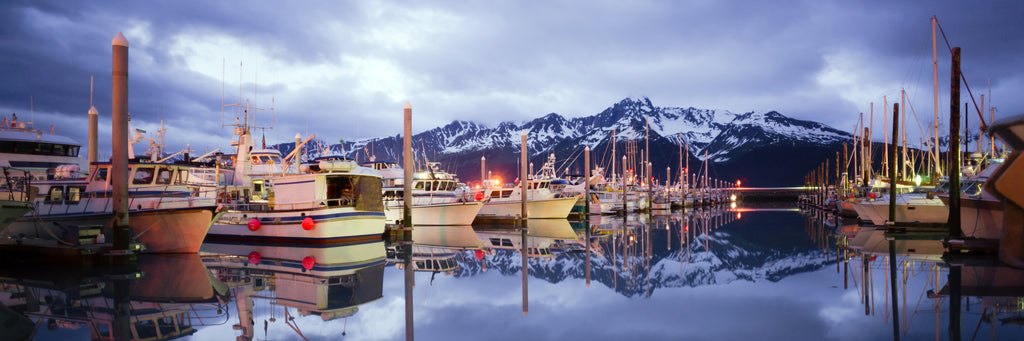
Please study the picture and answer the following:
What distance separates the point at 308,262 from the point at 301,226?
5.17 meters

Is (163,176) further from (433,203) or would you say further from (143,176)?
(433,203)

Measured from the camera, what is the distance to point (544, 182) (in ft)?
130

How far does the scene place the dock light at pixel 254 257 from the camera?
15402 mm

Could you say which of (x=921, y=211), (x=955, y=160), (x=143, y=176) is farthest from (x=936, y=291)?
(x=143, y=176)

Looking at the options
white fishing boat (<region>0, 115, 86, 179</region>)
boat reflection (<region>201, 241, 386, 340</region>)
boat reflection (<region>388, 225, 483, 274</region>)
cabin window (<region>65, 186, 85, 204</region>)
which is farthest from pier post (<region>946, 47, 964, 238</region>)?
white fishing boat (<region>0, 115, 86, 179</region>)

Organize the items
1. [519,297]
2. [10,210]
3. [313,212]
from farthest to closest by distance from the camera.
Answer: [313,212] → [10,210] → [519,297]

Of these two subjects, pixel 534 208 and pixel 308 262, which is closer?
pixel 308 262

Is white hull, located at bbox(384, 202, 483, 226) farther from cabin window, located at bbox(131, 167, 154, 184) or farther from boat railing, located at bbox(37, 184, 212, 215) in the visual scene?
cabin window, located at bbox(131, 167, 154, 184)

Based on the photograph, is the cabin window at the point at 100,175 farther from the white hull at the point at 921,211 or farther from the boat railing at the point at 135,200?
the white hull at the point at 921,211

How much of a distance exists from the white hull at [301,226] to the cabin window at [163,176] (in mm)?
3050

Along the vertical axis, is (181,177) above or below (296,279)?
above

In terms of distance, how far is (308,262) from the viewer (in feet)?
48.6

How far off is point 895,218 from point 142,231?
89.0 ft

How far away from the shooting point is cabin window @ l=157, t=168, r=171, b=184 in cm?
1788
